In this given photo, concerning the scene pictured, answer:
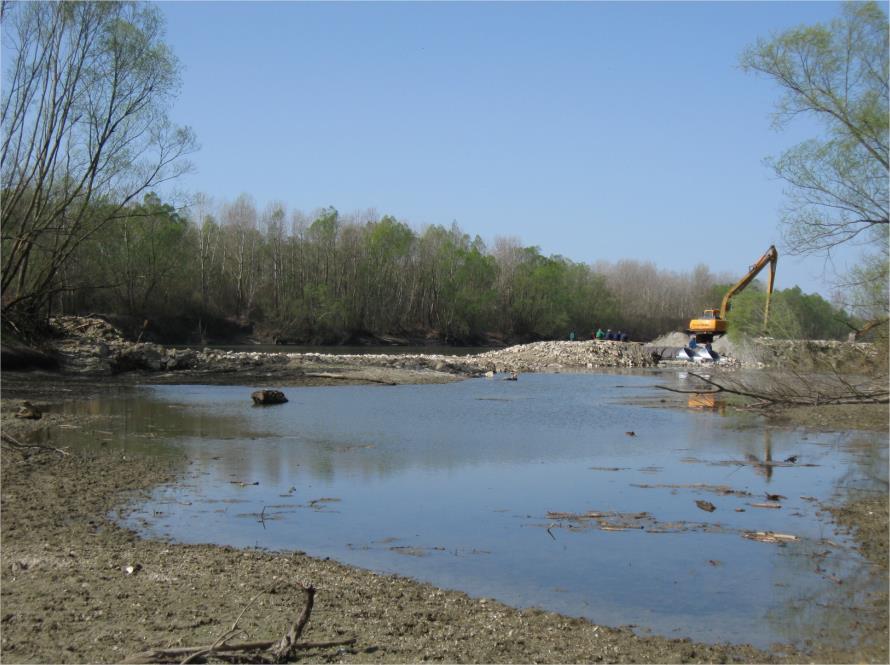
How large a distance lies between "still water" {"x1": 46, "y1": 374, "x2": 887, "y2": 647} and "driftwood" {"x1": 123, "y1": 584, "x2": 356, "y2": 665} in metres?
2.46

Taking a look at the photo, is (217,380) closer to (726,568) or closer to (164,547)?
(164,547)

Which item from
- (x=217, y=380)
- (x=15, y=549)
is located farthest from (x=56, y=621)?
(x=217, y=380)

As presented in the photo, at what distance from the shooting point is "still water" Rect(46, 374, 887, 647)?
7270 mm

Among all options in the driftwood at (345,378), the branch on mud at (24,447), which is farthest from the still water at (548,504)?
the driftwood at (345,378)

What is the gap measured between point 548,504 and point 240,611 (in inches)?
233

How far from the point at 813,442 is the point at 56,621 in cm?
1617

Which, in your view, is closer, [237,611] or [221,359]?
[237,611]

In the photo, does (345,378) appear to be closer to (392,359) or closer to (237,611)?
(392,359)

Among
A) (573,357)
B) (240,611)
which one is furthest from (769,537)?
(573,357)

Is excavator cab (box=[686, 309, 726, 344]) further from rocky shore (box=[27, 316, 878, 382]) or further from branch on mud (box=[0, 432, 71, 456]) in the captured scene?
branch on mud (box=[0, 432, 71, 456])

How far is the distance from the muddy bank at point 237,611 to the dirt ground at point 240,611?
12 millimetres

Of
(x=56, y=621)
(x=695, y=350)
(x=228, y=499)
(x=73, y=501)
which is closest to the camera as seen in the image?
(x=56, y=621)

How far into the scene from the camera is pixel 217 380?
1158 inches

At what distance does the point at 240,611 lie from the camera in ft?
19.2
